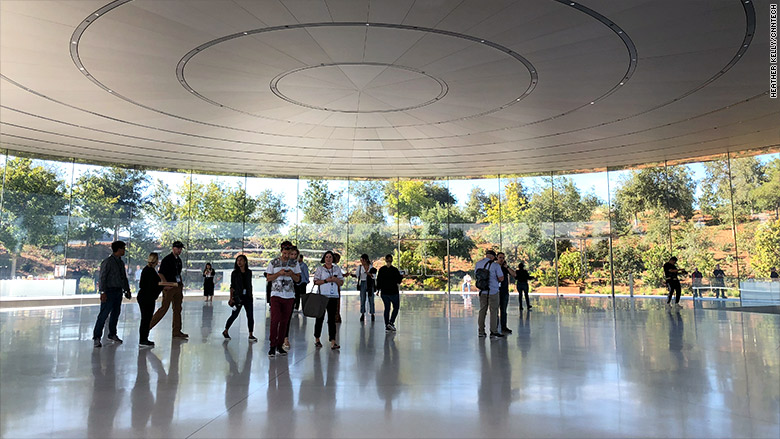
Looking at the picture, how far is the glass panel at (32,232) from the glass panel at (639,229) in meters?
27.9

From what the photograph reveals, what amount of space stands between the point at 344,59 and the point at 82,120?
1022 centimetres

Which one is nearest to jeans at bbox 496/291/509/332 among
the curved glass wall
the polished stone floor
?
the polished stone floor

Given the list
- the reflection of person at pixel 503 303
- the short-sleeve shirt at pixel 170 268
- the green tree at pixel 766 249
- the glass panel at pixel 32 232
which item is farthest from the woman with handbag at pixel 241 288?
the green tree at pixel 766 249

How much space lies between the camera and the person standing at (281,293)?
26.0 ft

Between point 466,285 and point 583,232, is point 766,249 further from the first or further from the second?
point 466,285

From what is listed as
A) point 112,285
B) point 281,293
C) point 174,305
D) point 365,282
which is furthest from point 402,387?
point 365,282

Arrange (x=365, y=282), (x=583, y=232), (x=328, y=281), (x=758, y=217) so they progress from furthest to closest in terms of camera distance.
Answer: (x=583, y=232)
(x=758, y=217)
(x=365, y=282)
(x=328, y=281)

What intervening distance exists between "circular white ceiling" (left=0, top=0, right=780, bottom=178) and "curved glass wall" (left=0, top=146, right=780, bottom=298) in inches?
168

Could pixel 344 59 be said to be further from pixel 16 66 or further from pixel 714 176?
pixel 714 176

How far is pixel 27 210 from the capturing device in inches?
859

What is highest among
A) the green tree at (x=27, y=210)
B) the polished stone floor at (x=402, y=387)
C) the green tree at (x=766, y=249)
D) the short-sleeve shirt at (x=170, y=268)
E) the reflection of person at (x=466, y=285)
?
the green tree at (x=27, y=210)

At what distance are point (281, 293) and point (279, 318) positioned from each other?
414mm

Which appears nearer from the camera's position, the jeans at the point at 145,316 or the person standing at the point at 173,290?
the jeans at the point at 145,316

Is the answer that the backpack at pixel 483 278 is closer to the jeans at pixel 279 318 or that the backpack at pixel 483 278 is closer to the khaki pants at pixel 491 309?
the khaki pants at pixel 491 309
